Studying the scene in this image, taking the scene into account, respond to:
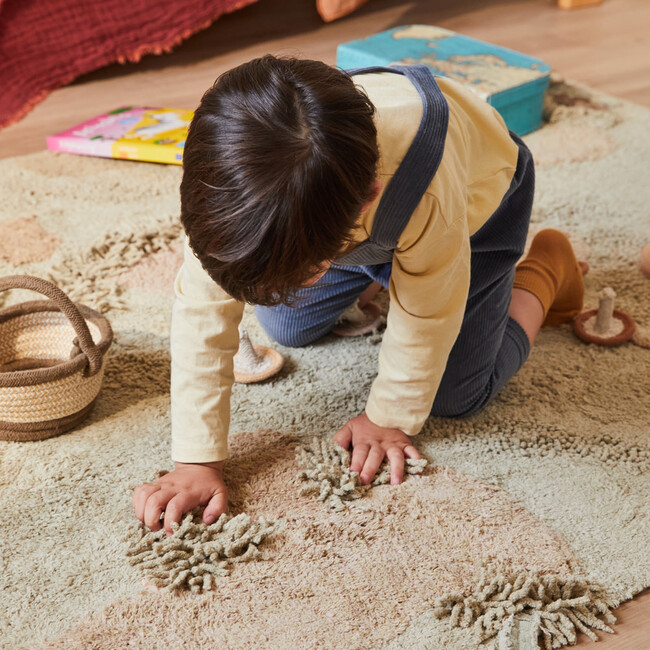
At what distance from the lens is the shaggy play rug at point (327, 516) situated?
0.67 meters

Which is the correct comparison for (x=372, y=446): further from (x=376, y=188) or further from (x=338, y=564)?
(x=376, y=188)

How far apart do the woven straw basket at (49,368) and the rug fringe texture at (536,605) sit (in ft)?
1.45

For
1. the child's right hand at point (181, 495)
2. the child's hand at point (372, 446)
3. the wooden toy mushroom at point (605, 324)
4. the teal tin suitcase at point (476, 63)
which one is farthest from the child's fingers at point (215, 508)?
the teal tin suitcase at point (476, 63)

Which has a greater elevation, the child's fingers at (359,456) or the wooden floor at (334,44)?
the wooden floor at (334,44)

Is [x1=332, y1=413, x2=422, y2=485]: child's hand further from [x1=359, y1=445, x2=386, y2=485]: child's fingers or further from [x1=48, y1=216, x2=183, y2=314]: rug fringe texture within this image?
[x1=48, y1=216, x2=183, y2=314]: rug fringe texture

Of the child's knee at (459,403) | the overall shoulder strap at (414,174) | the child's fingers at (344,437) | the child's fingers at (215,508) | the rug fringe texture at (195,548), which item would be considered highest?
the overall shoulder strap at (414,174)

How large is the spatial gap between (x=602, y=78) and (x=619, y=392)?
1.19m

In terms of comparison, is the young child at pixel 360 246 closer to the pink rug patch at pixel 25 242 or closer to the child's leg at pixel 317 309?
the child's leg at pixel 317 309

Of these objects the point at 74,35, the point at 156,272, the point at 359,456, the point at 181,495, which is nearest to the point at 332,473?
the point at 359,456

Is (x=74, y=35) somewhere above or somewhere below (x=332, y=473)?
above

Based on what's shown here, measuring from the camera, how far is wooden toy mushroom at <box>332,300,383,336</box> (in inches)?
41.6

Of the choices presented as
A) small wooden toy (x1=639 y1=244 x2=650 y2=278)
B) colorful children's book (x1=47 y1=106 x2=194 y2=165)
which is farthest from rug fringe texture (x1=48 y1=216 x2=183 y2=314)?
small wooden toy (x1=639 y1=244 x2=650 y2=278)

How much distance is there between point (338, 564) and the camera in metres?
0.73

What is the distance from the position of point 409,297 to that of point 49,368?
1.25 ft
